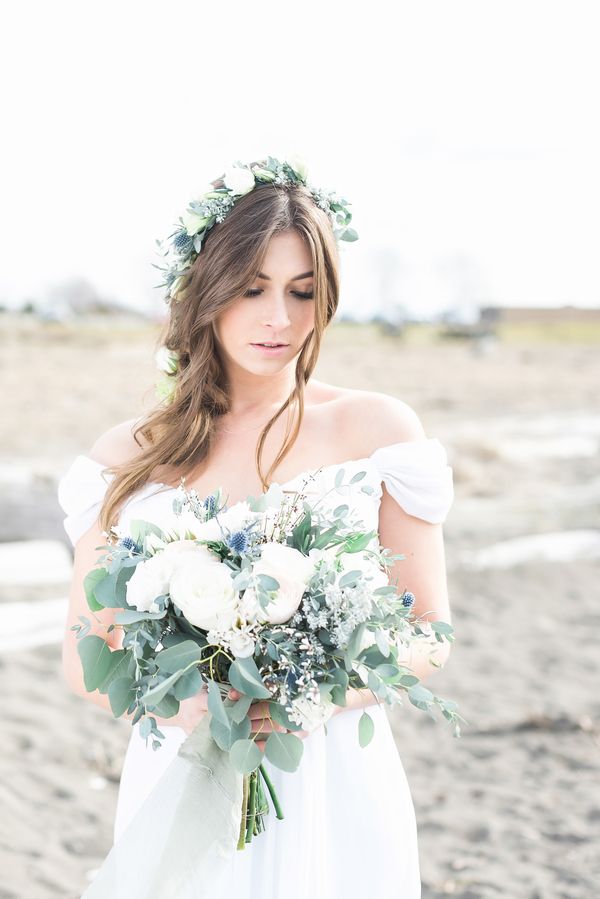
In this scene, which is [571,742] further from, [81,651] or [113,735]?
[81,651]

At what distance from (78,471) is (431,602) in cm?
106

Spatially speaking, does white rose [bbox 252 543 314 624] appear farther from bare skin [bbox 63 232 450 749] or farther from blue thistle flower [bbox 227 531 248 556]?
bare skin [bbox 63 232 450 749]

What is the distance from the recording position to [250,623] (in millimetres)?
1896

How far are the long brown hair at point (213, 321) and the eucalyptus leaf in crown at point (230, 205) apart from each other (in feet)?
0.07

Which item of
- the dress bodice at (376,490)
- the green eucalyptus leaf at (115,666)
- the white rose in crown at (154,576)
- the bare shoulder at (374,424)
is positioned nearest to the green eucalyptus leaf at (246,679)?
the white rose in crown at (154,576)

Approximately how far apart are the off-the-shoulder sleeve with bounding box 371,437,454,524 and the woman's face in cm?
41

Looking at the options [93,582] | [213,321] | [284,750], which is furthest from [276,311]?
[284,750]

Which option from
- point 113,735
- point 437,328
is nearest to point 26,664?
point 113,735

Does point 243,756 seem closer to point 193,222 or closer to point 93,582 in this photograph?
point 93,582

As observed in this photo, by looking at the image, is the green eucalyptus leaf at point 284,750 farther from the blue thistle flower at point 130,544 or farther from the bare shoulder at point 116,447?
the bare shoulder at point 116,447

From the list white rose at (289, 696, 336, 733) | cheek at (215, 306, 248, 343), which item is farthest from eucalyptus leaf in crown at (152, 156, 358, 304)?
white rose at (289, 696, 336, 733)

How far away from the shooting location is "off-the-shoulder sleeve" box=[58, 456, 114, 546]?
2.63 metres

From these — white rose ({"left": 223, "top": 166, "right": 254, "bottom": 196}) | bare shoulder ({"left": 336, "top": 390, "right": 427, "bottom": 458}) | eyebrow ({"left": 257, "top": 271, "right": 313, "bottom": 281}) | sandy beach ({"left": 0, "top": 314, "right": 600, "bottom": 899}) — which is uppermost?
white rose ({"left": 223, "top": 166, "right": 254, "bottom": 196})

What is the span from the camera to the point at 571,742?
5.49 m
